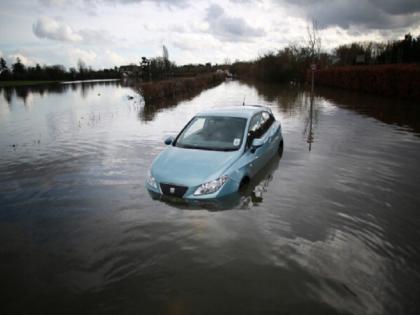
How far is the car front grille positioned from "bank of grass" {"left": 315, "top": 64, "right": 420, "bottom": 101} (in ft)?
70.0

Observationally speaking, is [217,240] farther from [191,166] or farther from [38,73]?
[38,73]

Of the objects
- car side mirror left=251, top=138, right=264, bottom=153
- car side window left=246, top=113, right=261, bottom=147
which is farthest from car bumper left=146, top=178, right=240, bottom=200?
car side window left=246, top=113, right=261, bottom=147

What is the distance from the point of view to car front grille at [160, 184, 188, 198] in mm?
5742

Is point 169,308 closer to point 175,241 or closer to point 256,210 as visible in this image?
point 175,241

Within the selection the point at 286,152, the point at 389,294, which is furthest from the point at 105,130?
the point at 389,294

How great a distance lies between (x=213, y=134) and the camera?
7148 millimetres

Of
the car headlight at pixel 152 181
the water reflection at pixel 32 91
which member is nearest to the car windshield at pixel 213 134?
the car headlight at pixel 152 181

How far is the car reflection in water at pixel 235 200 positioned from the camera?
5816 millimetres

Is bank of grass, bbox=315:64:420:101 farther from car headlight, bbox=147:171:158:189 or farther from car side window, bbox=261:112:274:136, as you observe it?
car headlight, bbox=147:171:158:189

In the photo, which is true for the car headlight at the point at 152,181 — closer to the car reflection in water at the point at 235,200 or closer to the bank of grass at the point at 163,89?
the car reflection in water at the point at 235,200

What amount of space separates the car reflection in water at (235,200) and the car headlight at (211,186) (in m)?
0.18

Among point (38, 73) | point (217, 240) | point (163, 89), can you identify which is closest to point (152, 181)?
point (217, 240)

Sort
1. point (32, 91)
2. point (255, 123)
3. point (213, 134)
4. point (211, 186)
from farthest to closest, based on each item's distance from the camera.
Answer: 1. point (32, 91)
2. point (255, 123)
3. point (213, 134)
4. point (211, 186)

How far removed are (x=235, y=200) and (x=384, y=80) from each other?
986 inches
